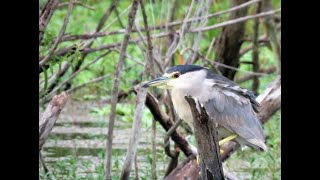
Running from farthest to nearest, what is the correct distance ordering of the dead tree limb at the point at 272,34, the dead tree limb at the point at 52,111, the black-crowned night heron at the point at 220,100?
the dead tree limb at the point at 272,34 → the black-crowned night heron at the point at 220,100 → the dead tree limb at the point at 52,111

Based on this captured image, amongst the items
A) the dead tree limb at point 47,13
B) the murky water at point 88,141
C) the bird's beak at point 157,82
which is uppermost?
the dead tree limb at point 47,13

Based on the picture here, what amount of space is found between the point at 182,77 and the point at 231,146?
58.4 inches

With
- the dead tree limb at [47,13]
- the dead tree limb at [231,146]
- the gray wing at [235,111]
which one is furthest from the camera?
the dead tree limb at [231,146]

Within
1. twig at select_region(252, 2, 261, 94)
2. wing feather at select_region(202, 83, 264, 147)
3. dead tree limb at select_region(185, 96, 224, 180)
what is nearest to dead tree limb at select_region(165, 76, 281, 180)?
wing feather at select_region(202, 83, 264, 147)

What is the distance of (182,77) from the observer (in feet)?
18.4

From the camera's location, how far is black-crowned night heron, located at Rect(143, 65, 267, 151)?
18.3 ft

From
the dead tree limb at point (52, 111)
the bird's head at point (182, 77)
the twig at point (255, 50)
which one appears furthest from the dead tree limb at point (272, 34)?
the dead tree limb at point (52, 111)

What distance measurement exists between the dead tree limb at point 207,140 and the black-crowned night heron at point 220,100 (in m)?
0.74

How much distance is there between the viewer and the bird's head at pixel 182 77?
5.54m

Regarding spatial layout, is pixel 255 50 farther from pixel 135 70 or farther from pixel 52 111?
pixel 52 111

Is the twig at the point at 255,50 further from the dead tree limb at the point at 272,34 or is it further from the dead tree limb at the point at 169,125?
the dead tree limb at the point at 169,125
